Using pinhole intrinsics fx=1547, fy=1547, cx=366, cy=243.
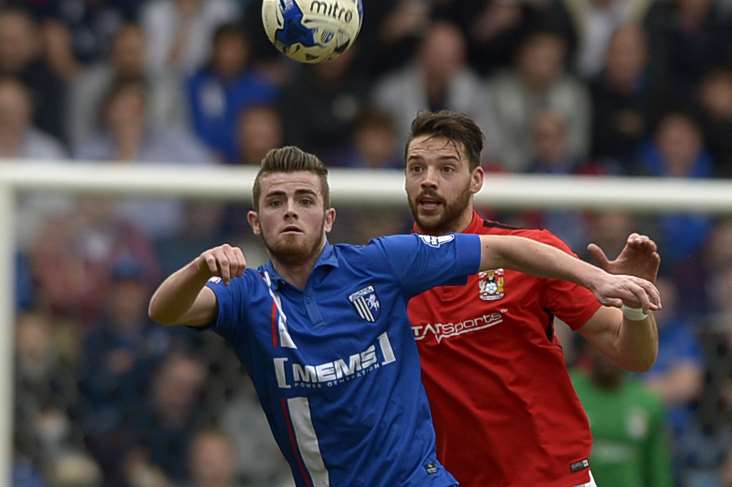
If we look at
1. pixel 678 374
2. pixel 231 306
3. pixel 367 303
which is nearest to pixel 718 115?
pixel 678 374

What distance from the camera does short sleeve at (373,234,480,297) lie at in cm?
513

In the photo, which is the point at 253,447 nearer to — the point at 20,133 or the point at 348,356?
the point at 20,133

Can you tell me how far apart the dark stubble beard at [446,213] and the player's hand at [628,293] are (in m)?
0.88

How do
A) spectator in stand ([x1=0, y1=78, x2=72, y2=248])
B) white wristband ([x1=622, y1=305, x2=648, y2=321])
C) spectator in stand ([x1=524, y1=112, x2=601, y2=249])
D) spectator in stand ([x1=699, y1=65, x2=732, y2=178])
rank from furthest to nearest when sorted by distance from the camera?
1. spectator in stand ([x1=699, y1=65, x2=732, y2=178])
2. spectator in stand ([x1=524, y1=112, x2=601, y2=249])
3. spectator in stand ([x1=0, y1=78, x2=72, y2=248])
4. white wristband ([x1=622, y1=305, x2=648, y2=321])

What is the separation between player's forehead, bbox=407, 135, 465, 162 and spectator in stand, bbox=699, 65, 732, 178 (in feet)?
16.8

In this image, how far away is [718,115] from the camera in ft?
34.9

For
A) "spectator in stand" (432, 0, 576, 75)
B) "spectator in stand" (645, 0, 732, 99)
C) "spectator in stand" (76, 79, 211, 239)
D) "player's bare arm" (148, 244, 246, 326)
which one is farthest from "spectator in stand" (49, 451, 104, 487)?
"spectator in stand" (645, 0, 732, 99)

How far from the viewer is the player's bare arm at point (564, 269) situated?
4793 mm

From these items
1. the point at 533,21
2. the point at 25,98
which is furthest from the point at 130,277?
the point at 533,21

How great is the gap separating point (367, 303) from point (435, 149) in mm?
723

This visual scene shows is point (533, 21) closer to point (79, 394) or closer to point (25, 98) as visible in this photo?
Answer: point (25, 98)

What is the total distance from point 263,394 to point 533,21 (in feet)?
19.8

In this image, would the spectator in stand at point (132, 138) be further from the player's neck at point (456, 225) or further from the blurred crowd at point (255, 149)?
the player's neck at point (456, 225)

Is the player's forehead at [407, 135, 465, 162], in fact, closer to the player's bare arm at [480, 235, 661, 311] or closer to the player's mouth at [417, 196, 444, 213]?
the player's mouth at [417, 196, 444, 213]
